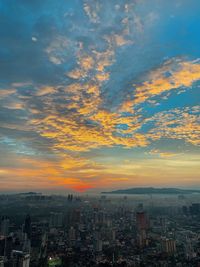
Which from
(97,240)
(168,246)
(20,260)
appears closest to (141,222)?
(168,246)

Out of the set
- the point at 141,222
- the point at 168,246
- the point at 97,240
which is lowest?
the point at 168,246

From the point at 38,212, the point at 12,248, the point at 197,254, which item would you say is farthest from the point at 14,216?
the point at 197,254

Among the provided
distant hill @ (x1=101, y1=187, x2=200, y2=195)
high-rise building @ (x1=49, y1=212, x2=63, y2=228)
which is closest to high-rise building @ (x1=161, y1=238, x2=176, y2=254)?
high-rise building @ (x1=49, y1=212, x2=63, y2=228)

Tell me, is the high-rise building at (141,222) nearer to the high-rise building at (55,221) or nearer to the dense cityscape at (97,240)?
the dense cityscape at (97,240)

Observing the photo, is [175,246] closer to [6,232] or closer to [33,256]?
[33,256]

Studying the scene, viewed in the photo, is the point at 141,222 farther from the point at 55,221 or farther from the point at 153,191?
the point at 153,191

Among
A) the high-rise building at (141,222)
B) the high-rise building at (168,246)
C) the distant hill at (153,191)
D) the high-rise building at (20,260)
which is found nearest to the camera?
the high-rise building at (20,260)

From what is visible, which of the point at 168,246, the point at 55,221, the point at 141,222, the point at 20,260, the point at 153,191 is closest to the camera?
the point at 20,260

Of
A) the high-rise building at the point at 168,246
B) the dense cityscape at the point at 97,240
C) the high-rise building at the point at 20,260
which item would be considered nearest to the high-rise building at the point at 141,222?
the dense cityscape at the point at 97,240

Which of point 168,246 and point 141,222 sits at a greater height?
point 141,222

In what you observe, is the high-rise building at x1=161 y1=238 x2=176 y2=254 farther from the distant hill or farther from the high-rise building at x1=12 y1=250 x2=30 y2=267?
the distant hill

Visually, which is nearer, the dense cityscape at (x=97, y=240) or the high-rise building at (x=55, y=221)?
the dense cityscape at (x=97, y=240)
